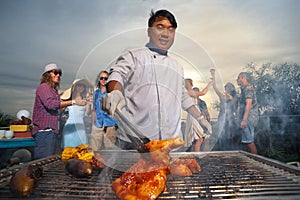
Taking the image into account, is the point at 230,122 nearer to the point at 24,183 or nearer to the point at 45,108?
the point at 45,108

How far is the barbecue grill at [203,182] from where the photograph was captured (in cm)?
165

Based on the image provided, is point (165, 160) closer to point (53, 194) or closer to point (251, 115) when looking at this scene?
point (53, 194)

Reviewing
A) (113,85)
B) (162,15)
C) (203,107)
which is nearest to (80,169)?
(113,85)

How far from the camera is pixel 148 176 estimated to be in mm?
1826

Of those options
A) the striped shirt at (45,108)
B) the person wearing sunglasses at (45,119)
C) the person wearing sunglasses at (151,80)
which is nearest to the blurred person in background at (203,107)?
the person wearing sunglasses at (151,80)

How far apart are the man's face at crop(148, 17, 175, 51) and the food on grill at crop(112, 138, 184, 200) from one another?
103 centimetres

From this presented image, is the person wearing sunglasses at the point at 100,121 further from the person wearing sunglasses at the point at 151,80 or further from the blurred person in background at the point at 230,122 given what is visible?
the blurred person in background at the point at 230,122

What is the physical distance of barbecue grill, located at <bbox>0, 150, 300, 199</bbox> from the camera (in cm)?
165

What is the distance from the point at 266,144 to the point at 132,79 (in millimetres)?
6382

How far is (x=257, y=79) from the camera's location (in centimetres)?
785

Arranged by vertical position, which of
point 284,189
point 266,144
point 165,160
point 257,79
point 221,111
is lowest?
point 266,144

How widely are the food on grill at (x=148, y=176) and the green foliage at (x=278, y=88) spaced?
5.84 meters

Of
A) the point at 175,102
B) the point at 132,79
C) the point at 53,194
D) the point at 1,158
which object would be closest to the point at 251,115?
the point at 175,102

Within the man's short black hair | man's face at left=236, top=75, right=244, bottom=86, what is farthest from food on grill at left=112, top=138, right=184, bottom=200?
man's face at left=236, top=75, right=244, bottom=86
